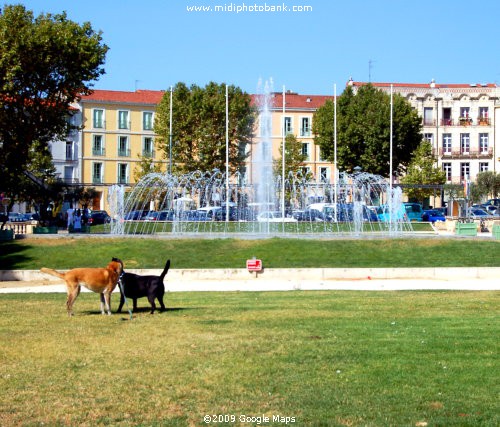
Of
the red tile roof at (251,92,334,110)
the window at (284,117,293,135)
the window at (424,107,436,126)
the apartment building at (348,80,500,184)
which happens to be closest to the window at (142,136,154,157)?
the red tile roof at (251,92,334,110)

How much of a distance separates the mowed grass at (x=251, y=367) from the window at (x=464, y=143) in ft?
261

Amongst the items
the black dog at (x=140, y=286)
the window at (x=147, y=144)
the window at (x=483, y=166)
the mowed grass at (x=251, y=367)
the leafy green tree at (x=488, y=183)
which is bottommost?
the mowed grass at (x=251, y=367)

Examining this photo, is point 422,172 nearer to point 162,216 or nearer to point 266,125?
point 266,125

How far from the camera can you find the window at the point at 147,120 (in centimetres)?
9288

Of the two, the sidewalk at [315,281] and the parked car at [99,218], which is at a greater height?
the parked car at [99,218]

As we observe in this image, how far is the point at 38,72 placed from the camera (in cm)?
4166

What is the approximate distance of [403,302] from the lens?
61.5 feet

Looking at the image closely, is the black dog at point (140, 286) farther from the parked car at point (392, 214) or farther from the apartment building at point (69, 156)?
the apartment building at point (69, 156)

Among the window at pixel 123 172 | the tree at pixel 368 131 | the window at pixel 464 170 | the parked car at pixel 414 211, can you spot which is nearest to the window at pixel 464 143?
the window at pixel 464 170

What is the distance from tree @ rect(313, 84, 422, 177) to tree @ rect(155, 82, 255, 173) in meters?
7.42

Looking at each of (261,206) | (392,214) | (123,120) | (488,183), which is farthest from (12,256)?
(488,183)

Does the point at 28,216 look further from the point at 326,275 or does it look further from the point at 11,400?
the point at 11,400

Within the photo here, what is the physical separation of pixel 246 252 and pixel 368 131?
148 ft

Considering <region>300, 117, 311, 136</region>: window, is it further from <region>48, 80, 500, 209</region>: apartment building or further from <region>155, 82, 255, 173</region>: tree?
<region>155, 82, 255, 173</region>: tree
